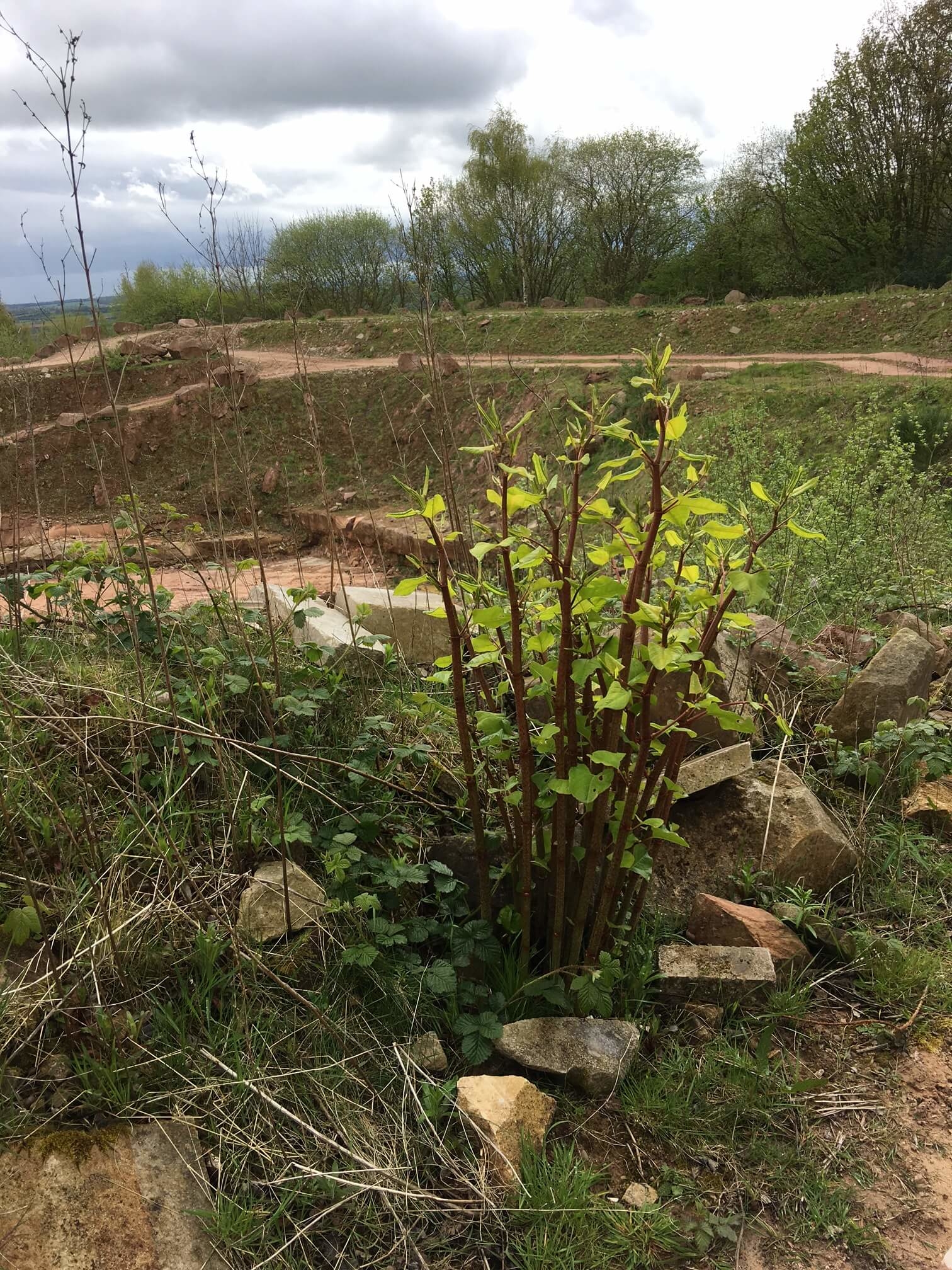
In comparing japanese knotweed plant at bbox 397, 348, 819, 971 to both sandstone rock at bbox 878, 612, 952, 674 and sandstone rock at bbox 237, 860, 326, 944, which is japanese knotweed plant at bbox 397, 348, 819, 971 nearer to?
sandstone rock at bbox 237, 860, 326, 944

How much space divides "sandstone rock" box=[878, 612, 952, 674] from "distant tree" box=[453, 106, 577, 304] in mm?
24052

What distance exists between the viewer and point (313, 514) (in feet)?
51.1

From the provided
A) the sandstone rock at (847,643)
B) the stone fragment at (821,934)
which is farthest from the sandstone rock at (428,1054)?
the sandstone rock at (847,643)

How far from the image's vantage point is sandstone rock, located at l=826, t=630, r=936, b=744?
118 inches

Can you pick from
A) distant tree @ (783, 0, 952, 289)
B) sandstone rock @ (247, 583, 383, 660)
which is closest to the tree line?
distant tree @ (783, 0, 952, 289)

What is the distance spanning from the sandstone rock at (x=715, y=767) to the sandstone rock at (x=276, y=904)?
1.23m

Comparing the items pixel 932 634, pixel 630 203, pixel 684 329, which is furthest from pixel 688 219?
pixel 932 634

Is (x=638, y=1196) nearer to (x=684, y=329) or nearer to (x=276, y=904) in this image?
(x=276, y=904)

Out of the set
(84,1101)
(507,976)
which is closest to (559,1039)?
(507,976)

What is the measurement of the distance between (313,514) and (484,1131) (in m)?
14.6

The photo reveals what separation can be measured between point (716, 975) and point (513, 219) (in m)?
28.0

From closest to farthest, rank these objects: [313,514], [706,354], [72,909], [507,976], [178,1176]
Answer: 1. [178,1176]
2. [72,909]
3. [507,976]
4. [313,514]
5. [706,354]

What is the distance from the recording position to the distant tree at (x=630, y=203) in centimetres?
2500

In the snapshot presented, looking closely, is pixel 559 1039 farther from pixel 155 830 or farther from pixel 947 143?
pixel 947 143
